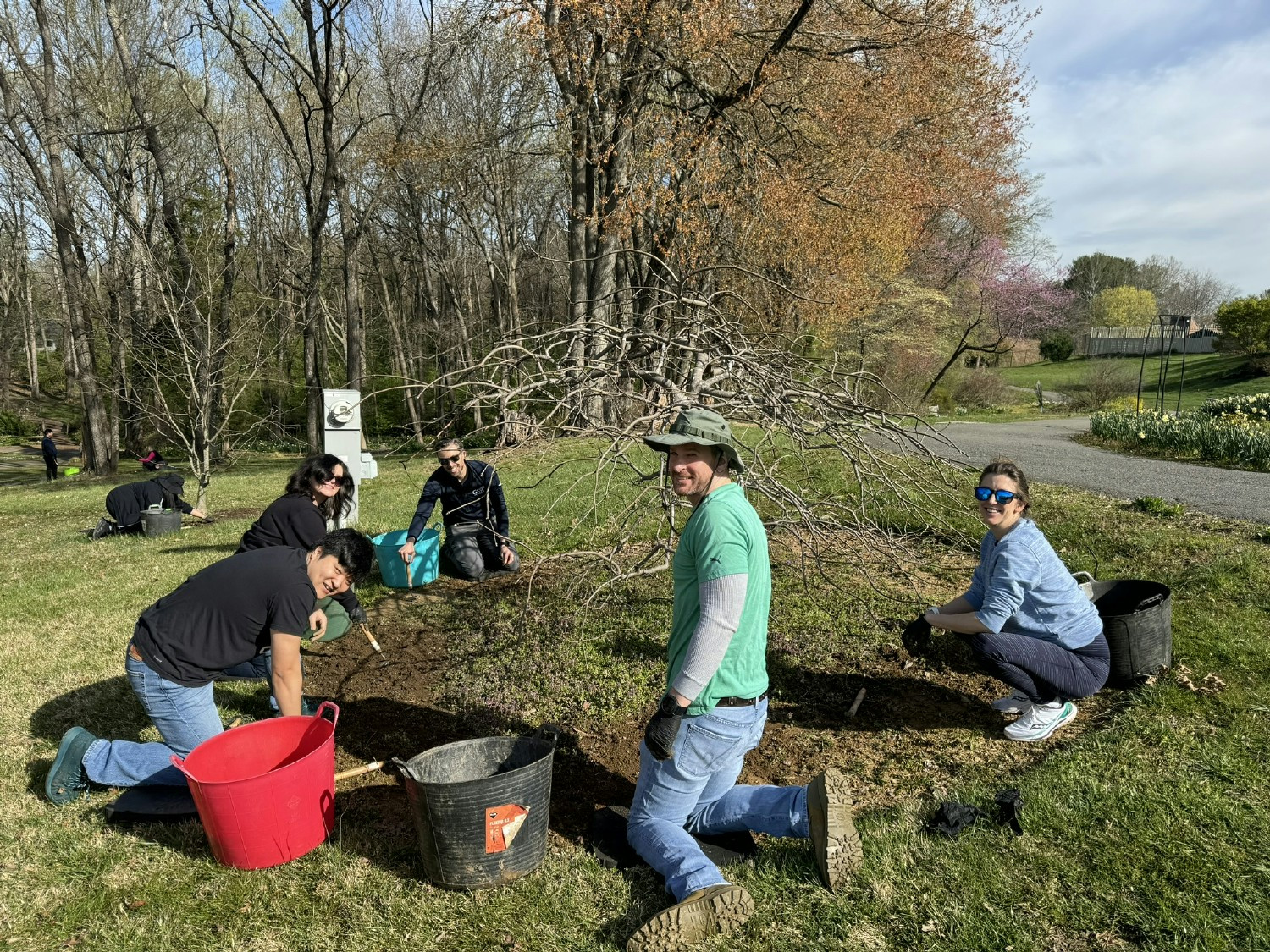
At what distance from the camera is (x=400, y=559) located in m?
5.89

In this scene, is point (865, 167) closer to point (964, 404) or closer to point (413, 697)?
point (413, 697)

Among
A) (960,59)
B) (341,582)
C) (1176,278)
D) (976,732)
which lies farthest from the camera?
(1176,278)

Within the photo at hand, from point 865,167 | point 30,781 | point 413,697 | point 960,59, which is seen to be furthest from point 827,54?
point 30,781

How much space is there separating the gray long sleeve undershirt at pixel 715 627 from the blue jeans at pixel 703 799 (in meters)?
0.19

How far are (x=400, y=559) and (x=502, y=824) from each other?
3700 mm

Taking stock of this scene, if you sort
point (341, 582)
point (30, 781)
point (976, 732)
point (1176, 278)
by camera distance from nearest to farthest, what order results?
1. point (341, 582)
2. point (30, 781)
3. point (976, 732)
4. point (1176, 278)

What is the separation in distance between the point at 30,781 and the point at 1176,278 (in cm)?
6578

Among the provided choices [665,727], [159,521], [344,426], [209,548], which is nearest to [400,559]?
[344,426]

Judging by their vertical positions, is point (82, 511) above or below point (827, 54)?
below

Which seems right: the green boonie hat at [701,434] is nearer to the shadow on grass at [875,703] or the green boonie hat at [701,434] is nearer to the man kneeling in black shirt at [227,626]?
the man kneeling in black shirt at [227,626]

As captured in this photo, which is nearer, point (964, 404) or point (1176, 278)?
point (964, 404)

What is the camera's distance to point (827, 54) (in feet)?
39.5

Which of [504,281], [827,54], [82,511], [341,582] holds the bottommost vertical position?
[82,511]

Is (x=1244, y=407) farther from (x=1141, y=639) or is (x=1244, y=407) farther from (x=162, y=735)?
(x=162, y=735)
